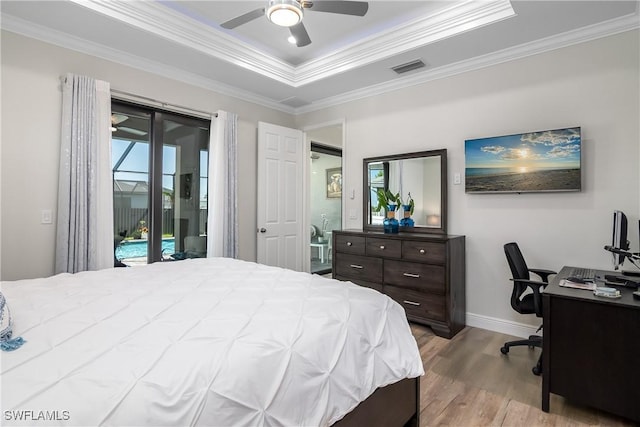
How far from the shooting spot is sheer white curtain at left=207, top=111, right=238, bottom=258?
377cm

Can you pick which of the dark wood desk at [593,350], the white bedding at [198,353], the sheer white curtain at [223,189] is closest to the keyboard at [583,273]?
the dark wood desk at [593,350]

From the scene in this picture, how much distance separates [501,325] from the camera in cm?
318

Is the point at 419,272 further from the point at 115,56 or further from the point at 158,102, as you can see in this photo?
the point at 115,56

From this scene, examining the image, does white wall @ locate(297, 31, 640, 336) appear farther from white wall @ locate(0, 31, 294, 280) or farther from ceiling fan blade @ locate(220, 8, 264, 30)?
white wall @ locate(0, 31, 294, 280)

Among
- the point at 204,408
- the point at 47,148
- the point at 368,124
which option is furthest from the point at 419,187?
the point at 47,148

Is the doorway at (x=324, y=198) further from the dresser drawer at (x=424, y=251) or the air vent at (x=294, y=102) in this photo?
the dresser drawer at (x=424, y=251)

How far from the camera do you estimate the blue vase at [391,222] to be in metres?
3.67

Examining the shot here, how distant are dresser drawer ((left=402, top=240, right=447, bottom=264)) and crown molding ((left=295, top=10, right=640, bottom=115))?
1.82 metres

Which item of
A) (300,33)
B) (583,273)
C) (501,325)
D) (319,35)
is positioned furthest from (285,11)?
(501,325)

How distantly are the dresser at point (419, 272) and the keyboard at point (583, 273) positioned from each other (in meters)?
0.92

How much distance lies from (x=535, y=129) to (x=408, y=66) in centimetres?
137

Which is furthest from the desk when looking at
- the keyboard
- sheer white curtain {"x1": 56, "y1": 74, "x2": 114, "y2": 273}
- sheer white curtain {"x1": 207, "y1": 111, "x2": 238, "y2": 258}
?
the keyboard

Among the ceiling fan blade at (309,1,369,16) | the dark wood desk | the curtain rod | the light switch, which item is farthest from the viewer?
the curtain rod

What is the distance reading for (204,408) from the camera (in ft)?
2.89
